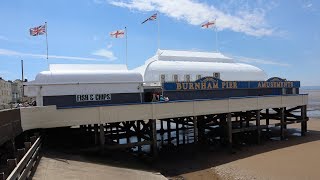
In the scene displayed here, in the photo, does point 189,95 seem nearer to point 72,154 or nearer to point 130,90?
point 130,90

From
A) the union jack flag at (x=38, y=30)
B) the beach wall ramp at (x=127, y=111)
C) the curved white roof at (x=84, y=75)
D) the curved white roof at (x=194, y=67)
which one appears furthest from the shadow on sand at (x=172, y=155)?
the union jack flag at (x=38, y=30)

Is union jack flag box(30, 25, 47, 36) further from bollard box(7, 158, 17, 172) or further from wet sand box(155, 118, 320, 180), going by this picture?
bollard box(7, 158, 17, 172)

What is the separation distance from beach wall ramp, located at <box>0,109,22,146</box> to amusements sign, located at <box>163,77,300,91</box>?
10.6 metres

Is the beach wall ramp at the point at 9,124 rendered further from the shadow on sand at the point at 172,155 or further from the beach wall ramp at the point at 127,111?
the shadow on sand at the point at 172,155

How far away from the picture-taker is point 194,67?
30.2m

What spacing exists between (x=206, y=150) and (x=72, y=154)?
11484mm

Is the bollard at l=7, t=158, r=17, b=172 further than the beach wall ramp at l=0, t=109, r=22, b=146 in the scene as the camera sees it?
No

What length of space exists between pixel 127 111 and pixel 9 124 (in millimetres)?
7689

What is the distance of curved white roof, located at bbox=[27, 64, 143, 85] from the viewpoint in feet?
66.9

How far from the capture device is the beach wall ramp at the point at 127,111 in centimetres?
1873

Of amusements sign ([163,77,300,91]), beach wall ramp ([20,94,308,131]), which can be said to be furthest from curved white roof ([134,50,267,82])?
beach wall ramp ([20,94,308,131])

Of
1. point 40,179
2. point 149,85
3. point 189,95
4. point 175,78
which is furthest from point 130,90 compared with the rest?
point 40,179

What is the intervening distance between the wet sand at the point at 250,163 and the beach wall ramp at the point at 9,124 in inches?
344

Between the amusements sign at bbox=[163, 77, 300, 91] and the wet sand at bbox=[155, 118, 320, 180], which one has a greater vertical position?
the amusements sign at bbox=[163, 77, 300, 91]
